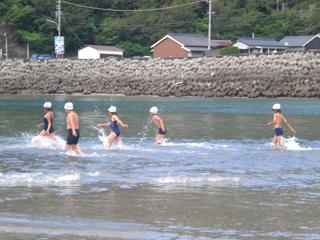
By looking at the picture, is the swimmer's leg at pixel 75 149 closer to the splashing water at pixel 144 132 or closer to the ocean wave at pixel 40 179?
the ocean wave at pixel 40 179

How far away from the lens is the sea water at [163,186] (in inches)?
412

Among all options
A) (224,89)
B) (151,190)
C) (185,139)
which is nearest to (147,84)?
(224,89)

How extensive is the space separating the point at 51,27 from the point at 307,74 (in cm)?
2873

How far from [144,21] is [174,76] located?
20480mm

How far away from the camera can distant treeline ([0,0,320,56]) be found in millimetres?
70625

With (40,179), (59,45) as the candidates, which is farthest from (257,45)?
(40,179)

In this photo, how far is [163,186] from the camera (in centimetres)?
1409

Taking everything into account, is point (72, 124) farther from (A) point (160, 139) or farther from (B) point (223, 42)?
(B) point (223, 42)

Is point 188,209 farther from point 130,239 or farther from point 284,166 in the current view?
point 284,166

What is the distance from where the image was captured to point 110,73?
58.7 metres

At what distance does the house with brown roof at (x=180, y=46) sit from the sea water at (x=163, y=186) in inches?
1696

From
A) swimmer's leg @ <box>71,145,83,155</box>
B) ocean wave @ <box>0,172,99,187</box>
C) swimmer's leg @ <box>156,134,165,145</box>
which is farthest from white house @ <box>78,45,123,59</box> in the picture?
ocean wave @ <box>0,172,99,187</box>

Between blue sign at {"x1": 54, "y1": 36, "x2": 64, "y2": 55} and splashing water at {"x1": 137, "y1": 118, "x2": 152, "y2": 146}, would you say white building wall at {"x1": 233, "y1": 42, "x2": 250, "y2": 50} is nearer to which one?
blue sign at {"x1": 54, "y1": 36, "x2": 64, "y2": 55}

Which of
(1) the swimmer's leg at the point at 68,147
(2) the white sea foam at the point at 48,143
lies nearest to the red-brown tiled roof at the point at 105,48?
(2) the white sea foam at the point at 48,143
